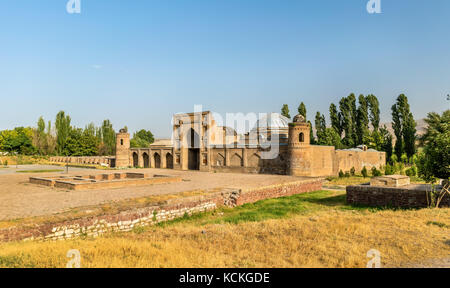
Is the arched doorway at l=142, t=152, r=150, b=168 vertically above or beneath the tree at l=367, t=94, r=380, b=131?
beneath

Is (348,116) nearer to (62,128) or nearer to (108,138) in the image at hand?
(108,138)

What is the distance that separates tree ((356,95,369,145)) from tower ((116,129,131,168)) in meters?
29.2

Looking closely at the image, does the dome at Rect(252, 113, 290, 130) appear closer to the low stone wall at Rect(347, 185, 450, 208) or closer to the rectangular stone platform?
the rectangular stone platform

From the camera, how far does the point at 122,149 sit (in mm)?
37500

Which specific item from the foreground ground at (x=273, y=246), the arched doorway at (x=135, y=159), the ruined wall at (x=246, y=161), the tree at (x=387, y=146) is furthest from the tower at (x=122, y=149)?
the tree at (x=387, y=146)

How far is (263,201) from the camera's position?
14.9 m

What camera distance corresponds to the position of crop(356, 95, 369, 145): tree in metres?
39.9

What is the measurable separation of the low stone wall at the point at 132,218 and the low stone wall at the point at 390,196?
4409 millimetres

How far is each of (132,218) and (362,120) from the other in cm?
3810

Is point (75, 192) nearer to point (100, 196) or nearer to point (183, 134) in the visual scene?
point (100, 196)

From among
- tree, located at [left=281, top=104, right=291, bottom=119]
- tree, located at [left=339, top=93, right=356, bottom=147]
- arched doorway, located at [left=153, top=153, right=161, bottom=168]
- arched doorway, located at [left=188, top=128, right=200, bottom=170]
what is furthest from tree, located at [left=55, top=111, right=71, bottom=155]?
tree, located at [left=339, top=93, right=356, bottom=147]

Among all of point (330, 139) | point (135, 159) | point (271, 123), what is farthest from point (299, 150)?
point (135, 159)

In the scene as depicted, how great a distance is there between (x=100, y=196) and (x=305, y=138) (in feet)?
55.2
